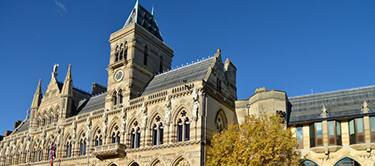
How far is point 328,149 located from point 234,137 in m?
10.7

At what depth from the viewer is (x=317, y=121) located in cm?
4350

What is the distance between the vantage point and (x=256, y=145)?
36250 millimetres

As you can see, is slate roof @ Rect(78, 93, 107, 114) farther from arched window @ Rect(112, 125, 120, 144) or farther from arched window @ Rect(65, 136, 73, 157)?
arched window @ Rect(112, 125, 120, 144)

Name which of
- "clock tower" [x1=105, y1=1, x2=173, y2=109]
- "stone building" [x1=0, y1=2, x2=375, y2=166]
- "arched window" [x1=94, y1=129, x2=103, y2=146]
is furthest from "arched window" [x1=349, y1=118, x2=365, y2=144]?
"arched window" [x1=94, y1=129, x2=103, y2=146]

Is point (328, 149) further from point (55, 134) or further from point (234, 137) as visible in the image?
point (55, 134)

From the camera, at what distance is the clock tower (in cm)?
5188

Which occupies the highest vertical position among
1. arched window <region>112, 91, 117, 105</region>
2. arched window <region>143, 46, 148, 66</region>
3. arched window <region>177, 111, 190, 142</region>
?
arched window <region>143, 46, 148, 66</region>

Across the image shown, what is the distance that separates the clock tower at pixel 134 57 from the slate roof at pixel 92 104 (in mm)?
5022

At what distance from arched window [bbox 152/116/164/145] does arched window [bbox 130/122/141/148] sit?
227cm

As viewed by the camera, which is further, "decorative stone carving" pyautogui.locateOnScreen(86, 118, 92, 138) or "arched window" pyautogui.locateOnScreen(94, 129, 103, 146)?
"decorative stone carving" pyautogui.locateOnScreen(86, 118, 92, 138)

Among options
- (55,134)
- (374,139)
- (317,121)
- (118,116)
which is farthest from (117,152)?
(374,139)

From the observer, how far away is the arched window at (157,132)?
4531cm

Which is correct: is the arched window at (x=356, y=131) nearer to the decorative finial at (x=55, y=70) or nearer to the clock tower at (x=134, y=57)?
the clock tower at (x=134, y=57)

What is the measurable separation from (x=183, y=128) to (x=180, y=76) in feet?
26.5
